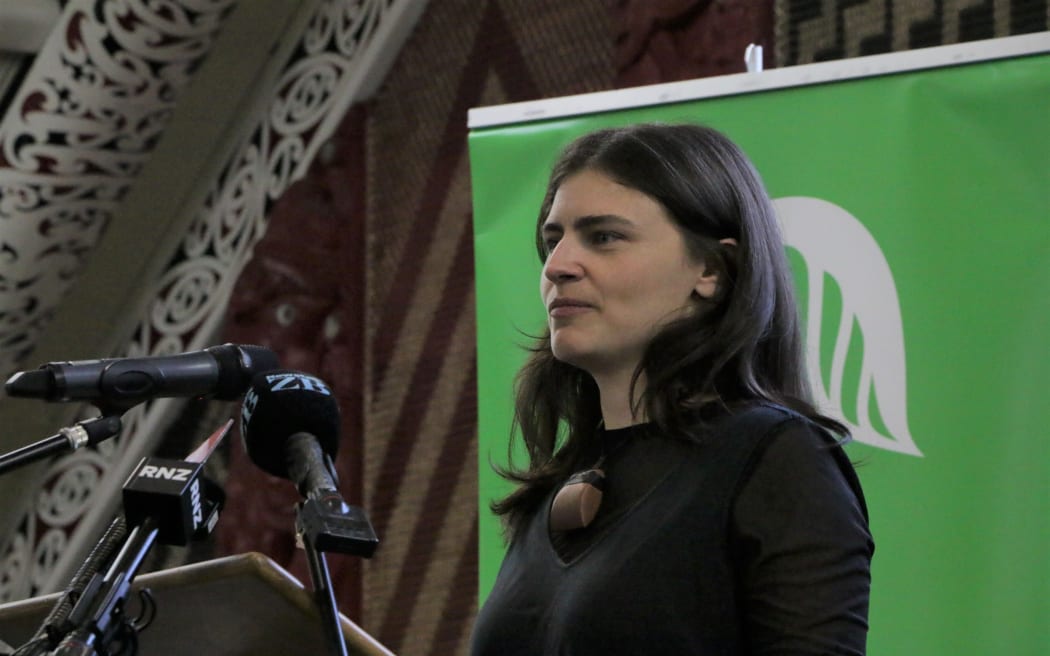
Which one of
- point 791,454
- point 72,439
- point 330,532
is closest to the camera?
point 330,532

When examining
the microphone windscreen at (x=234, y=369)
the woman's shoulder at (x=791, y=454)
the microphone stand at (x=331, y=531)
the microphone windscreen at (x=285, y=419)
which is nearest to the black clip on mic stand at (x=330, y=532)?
the microphone stand at (x=331, y=531)

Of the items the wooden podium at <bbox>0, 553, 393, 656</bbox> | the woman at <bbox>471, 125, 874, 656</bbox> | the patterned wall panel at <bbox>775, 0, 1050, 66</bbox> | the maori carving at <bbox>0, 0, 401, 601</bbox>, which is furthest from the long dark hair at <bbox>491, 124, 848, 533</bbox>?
the maori carving at <bbox>0, 0, 401, 601</bbox>

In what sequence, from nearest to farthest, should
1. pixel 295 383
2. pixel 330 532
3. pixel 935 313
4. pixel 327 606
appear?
1. pixel 330 532
2. pixel 327 606
3. pixel 295 383
4. pixel 935 313

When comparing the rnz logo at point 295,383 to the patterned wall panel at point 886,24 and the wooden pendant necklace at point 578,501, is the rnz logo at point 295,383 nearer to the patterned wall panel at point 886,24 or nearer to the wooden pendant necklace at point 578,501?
the wooden pendant necklace at point 578,501

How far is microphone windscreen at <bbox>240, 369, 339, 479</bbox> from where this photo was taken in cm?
148

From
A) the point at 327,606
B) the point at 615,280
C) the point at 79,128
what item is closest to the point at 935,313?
the point at 615,280

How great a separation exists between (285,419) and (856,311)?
1171 mm

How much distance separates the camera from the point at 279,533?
13.1ft

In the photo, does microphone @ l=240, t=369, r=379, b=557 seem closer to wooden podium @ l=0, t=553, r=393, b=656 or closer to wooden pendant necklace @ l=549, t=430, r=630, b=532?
wooden podium @ l=0, t=553, r=393, b=656

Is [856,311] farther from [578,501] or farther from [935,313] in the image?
[578,501]

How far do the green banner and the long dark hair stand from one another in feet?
1.58

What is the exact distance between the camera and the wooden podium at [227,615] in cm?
160

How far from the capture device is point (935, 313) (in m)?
2.38

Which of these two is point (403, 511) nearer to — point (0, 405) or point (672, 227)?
point (0, 405)
